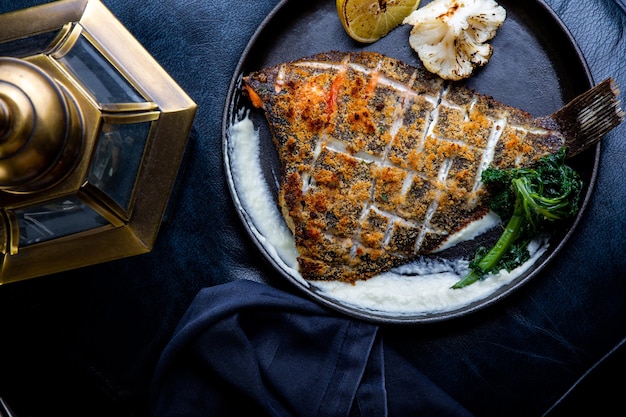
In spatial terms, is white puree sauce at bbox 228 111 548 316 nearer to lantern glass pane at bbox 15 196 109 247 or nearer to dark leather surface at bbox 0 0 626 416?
dark leather surface at bbox 0 0 626 416

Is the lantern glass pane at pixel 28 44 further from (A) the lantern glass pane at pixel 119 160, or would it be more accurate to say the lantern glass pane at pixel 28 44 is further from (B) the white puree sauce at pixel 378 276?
(B) the white puree sauce at pixel 378 276

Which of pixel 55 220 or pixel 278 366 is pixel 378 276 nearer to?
pixel 278 366

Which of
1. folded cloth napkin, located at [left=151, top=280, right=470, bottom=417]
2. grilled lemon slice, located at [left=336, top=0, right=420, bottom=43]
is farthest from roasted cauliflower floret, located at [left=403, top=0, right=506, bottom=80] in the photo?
folded cloth napkin, located at [left=151, top=280, right=470, bottom=417]

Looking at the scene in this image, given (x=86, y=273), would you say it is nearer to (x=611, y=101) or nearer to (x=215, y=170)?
(x=215, y=170)

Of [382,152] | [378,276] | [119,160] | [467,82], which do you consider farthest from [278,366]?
[467,82]

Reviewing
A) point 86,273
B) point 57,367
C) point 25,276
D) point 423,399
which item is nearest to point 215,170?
point 86,273
